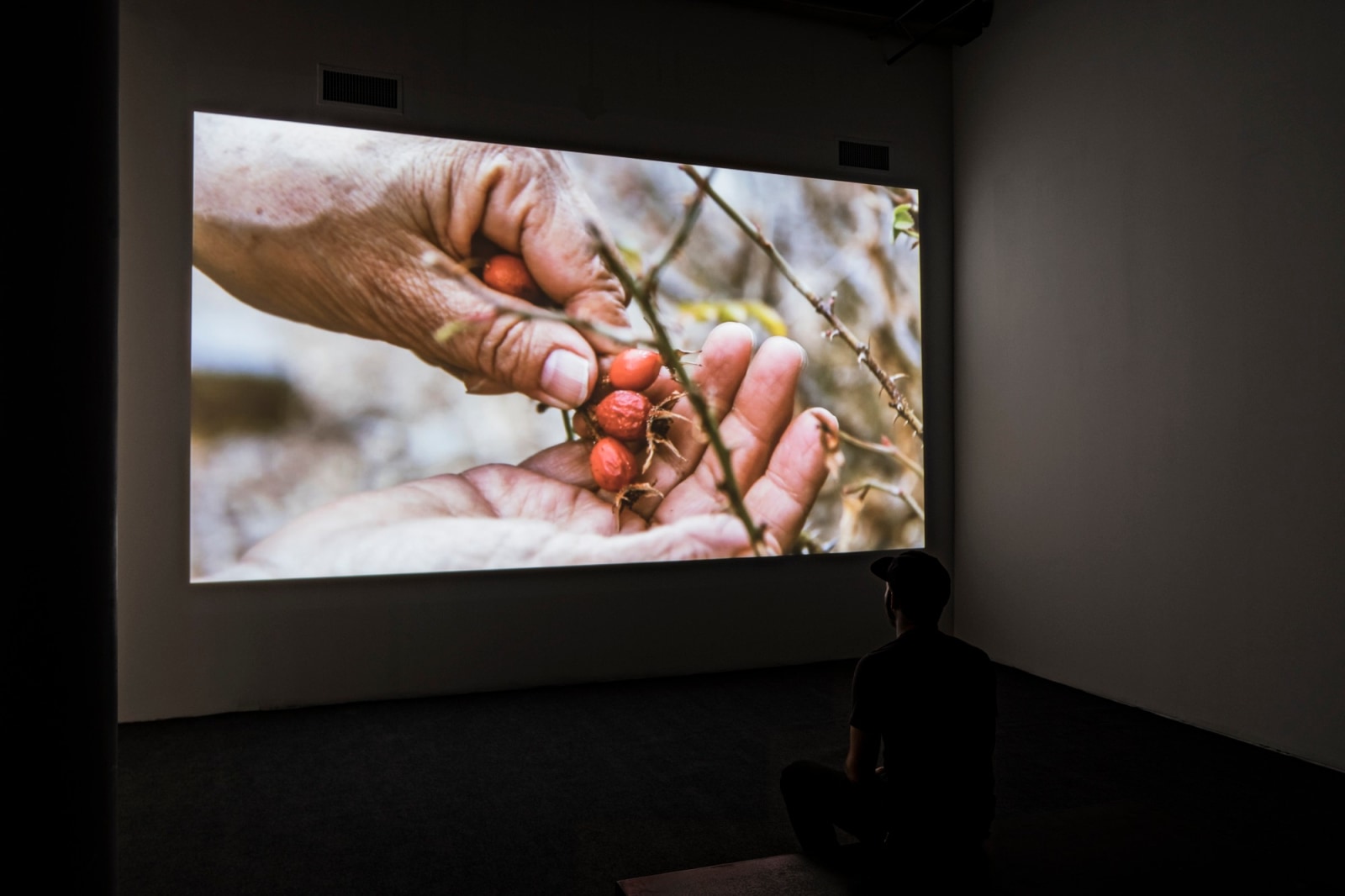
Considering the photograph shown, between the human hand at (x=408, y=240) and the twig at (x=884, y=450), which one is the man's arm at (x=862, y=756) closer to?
the human hand at (x=408, y=240)

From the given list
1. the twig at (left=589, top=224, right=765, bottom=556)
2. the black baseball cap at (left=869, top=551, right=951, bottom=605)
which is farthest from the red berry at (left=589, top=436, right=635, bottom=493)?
the black baseball cap at (left=869, top=551, right=951, bottom=605)

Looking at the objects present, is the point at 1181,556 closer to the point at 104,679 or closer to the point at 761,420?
the point at 761,420

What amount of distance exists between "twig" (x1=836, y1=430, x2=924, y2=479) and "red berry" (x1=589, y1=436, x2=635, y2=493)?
4.25ft

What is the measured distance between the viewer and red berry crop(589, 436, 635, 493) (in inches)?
185

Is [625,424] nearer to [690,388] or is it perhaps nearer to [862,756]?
[690,388]

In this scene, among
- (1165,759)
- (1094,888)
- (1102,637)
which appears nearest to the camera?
(1094,888)

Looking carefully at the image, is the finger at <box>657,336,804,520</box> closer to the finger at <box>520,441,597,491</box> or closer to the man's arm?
the finger at <box>520,441,597,491</box>

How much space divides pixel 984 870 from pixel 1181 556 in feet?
9.61

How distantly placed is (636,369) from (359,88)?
1.89m

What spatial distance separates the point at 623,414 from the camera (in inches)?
186

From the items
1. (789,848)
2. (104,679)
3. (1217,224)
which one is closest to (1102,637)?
(1217,224)

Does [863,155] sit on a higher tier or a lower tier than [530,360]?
higher

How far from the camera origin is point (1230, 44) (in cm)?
390

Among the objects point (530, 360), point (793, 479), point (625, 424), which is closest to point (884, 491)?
point (793, 479)
